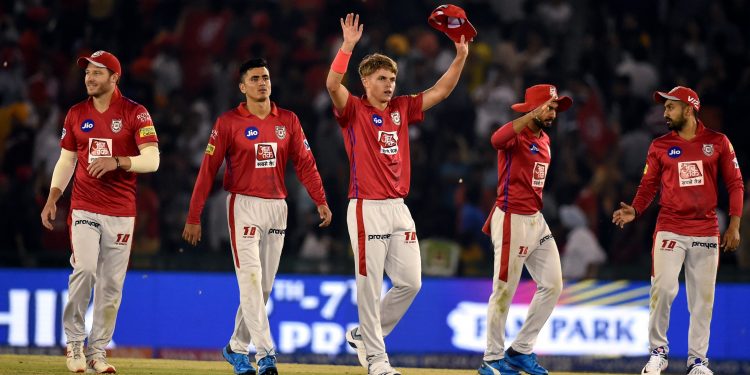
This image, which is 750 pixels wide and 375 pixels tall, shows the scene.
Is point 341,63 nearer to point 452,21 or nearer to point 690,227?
point 452,21

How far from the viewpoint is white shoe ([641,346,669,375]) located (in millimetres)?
10891

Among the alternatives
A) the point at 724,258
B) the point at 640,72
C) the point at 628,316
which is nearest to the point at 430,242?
the point at 628,316

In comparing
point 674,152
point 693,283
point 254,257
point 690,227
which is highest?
point 674,152

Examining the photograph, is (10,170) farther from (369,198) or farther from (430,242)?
(369,198)

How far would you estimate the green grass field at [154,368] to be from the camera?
429 inches

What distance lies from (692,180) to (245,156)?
384cm

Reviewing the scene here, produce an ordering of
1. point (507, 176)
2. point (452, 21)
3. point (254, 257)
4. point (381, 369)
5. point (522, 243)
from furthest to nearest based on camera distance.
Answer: point (507, 176)
point (522, 243)
point (452, 21)
point (254, 257)
point (381, 369)

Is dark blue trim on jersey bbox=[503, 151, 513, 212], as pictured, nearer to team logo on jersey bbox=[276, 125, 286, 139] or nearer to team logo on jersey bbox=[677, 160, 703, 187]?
team logo on jersey bbox=[677, 160, 703, 187]

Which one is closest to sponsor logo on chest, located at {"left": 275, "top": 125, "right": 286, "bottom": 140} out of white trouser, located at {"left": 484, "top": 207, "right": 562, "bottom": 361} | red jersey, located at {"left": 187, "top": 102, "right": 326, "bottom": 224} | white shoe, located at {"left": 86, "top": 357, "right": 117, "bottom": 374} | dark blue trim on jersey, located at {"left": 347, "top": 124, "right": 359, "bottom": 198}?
red jersey, located at {"left": 187, "top": 102, "right": 326, "bottom": 224}

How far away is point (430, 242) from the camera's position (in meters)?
15.2

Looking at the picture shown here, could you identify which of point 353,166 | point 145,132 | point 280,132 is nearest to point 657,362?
point 353,166

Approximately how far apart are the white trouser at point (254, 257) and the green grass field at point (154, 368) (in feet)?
3.00

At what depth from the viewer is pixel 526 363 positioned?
10680mm

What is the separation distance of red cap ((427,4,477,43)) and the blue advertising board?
4613 millimetres
